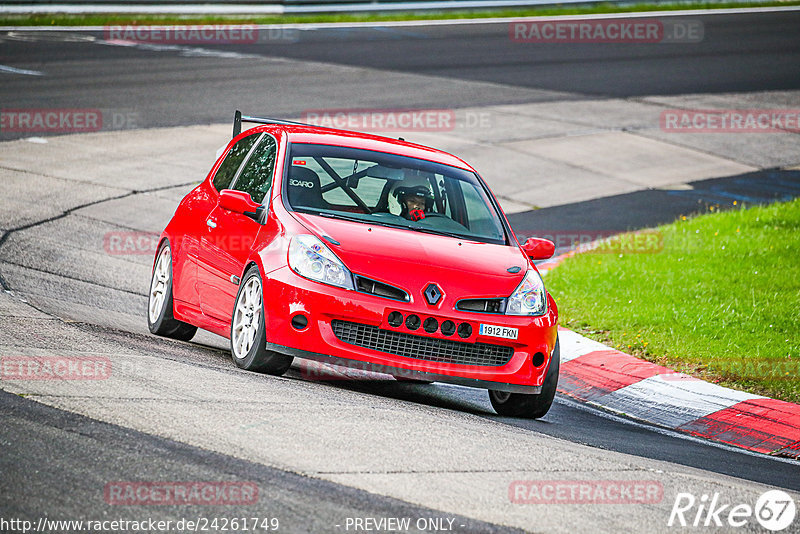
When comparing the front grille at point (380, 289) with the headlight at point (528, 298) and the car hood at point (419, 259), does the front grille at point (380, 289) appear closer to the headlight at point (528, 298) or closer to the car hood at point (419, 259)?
the car hood at point (419, 259)

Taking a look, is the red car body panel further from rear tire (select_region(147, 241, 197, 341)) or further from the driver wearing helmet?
rear tire (select_region(147, 241, 197, 341))

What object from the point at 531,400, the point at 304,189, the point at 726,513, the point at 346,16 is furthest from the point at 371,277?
the point at 346,16

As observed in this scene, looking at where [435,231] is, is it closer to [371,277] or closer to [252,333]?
[371,277]

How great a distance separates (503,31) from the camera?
32.4 metres

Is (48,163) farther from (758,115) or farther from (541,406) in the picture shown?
(758,115)

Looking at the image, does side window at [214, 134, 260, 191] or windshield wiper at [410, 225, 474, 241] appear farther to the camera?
side window at [214, 134, 260, 191]

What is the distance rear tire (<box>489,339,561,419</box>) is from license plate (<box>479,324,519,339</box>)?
48 centimetres

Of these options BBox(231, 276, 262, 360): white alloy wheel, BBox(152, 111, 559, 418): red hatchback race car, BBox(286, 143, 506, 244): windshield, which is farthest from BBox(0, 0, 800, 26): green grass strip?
BBox(231, 276, 262, 360): white alloy wheel

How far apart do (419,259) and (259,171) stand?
173cm

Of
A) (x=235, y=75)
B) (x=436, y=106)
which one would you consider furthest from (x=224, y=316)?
(x=235, y=75)

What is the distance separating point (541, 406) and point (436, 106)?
48.7ft

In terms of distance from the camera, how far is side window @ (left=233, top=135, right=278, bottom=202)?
8117 mm

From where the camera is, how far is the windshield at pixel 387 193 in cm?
790

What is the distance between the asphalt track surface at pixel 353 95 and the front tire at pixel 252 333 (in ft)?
1.34
